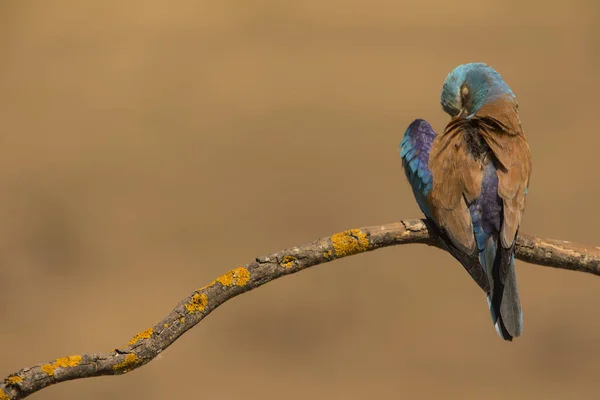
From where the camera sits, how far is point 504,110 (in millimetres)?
2943

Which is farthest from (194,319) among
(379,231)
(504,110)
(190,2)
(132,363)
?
(190,2)

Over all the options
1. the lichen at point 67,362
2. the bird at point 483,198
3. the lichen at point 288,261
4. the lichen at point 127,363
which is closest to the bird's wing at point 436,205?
the bird at point 483,198

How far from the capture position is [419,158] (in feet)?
9.37

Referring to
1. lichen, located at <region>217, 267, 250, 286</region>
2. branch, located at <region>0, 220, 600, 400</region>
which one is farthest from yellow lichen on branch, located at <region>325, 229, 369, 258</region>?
lichen, located at <region>217, 267, 250, 286</region>

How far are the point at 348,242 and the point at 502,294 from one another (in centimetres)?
48

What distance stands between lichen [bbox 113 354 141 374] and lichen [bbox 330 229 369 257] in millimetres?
494

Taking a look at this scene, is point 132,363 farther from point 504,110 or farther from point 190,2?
point 190,2

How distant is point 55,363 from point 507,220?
3.63ft

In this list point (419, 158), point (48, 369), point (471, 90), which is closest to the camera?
point (48, 369)

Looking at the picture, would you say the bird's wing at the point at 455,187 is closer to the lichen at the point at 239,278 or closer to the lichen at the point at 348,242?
the lichen at the point at 348,242

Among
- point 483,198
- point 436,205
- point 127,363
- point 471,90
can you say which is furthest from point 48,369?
point 471,90

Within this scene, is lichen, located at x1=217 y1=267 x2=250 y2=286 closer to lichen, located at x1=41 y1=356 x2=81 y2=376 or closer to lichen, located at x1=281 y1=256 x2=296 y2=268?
lichen, located at x1=281 y1=256 x2=296 y2=268

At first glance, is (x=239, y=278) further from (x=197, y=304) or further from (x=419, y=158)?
(x=419, y=158)

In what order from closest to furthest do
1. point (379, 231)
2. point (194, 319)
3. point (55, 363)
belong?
point (55, 363) → point (194, 319) → point (379, 231)
